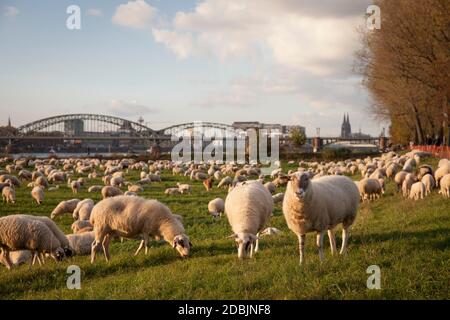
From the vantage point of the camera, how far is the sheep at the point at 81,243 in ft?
38.6

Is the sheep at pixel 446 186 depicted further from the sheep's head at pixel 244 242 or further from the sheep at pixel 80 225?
the sheep at pixel 80 225

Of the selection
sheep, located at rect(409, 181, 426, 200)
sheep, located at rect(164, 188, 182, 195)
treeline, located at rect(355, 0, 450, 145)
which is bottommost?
sheep, located at rect(164, 188, 182, 195)

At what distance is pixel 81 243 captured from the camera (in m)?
11.9

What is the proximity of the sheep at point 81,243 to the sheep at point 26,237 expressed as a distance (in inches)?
47.6

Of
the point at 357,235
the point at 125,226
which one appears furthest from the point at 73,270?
the point at 357,235

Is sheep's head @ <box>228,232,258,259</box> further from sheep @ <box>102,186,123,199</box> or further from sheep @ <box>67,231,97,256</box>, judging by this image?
sheep @ <box>102,186,123,199</box>

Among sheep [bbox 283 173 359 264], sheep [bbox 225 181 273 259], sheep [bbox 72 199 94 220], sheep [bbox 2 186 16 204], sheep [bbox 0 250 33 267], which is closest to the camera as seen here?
sheep [bbox 283 173 359 264]

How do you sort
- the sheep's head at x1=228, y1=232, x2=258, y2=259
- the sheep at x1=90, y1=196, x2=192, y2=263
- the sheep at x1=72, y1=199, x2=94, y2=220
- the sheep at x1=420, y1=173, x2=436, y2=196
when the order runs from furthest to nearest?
the sheep at x1=420, y1=173, x2=436, y2=196 → the sheep at x1=72, y1=199, x2=94, y2=220 → the sheep at x1=90, y1=196, x2=192, y2=263 → the sheep's head at x1=228, y1=232, x2=258, y2=259

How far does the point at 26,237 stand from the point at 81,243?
79.1 inches

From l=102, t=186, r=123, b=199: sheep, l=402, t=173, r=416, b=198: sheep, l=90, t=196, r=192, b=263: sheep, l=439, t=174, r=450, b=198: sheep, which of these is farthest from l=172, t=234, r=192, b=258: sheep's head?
l=102, t=186, r=123, b=199: sheep

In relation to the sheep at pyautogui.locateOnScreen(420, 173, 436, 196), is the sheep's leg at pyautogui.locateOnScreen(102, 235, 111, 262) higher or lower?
lower

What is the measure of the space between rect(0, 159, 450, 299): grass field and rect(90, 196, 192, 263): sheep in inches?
20.2

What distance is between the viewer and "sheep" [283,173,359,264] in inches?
316
